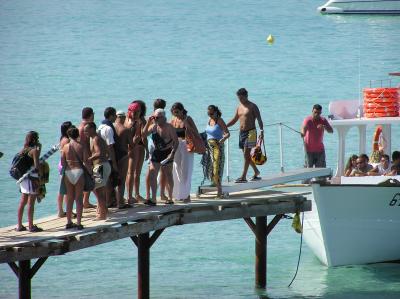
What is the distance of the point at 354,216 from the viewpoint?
2173 centimetres

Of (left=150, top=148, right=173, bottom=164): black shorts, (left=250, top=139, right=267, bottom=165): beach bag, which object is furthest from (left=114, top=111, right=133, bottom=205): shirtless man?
(left=250, top=139, right=267, bottom=165): beach bag

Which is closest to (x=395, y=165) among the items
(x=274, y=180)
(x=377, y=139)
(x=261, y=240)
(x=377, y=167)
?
(x=377, y=167)

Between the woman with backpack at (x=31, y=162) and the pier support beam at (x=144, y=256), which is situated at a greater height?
the woman with backpack at (x=31, y=162)

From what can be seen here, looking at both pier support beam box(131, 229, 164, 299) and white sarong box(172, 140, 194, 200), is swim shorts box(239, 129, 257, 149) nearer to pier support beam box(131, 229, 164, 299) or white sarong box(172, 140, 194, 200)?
white sarong box(172, 140, 194, 200)

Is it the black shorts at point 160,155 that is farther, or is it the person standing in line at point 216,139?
the person standing in line at point 216,139

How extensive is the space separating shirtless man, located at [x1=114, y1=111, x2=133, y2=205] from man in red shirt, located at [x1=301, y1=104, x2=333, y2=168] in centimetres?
441

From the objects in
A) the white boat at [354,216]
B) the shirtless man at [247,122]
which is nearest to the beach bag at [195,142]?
the shirtless man at [247,122]

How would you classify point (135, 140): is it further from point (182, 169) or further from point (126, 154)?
point (182, 169)

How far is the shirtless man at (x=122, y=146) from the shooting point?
57.8 feet

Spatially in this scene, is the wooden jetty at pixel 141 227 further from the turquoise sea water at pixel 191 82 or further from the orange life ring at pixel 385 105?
the orange life ring at pixel 385 105

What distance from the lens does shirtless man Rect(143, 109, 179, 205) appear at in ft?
58.2

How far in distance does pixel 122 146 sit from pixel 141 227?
1.21 meters

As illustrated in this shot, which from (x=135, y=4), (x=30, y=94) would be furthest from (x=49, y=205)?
(x=135, y=4)

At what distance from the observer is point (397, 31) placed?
227ft
